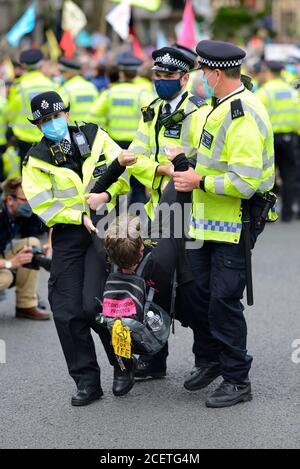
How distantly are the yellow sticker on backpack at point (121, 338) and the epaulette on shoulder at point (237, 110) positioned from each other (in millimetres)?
1293

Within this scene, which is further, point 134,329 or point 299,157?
point 299,157

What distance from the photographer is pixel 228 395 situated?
223 inches

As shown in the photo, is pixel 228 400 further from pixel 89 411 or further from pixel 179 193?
pixel 179 193

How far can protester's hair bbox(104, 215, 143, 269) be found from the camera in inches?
216

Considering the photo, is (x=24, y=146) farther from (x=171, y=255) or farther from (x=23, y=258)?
(x=171, y=255)

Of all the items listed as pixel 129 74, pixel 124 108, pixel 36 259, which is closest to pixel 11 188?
pixel 36 259

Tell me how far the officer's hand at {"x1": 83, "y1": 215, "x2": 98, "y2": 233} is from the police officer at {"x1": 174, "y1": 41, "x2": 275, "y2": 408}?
538mm

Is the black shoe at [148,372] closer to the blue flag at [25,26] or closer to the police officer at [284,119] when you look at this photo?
the police officer at [284,119]

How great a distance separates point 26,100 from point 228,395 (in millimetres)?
6749

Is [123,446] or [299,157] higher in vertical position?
[299,157]

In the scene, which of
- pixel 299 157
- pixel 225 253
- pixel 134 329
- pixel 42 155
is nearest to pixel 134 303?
pixel 134 329

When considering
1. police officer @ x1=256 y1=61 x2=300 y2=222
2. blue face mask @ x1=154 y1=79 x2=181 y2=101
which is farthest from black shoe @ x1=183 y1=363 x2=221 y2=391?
police officer @ x1=256 y1=61 x2=300 y2=222

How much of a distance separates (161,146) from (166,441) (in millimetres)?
→ 2095

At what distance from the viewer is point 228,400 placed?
222 inches
